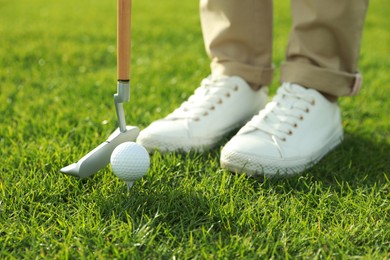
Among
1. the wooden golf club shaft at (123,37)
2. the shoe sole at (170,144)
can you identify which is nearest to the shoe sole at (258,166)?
the shoe sole at (170,144)

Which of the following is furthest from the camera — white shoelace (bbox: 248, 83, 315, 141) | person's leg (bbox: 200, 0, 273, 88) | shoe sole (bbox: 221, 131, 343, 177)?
person's leg (bbox: 200, 0, 273, 88)

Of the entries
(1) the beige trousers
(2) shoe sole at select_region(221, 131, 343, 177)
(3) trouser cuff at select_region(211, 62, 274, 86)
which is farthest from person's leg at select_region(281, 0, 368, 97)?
(2) shoe sole at select_region(221, 131, 343, 177)

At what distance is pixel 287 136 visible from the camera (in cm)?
240

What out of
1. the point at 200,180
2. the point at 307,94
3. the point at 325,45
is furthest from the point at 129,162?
the point at 325,45

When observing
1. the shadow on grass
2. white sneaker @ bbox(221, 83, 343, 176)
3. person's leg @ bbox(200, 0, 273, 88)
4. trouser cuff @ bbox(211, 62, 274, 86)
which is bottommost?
the shadow on grass

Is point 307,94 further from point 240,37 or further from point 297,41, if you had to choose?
point 240,37

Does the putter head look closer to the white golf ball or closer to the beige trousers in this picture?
the white golf ball

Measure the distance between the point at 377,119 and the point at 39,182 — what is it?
205 centimetres

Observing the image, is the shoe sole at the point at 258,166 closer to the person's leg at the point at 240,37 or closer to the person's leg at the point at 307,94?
the person's leg at the point at 307,94

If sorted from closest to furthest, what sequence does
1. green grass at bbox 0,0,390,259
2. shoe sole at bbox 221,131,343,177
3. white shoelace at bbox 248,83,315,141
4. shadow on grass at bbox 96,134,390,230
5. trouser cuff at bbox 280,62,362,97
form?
green grass at bbox 0,0,390,259 < shadow on grass at bbox 96,134,390,230 < shoe sole at bbox 221,131,343,177 < white shoelace at bbox 248,83,315,141 < trouser cuff at bbox 280,62,362,97

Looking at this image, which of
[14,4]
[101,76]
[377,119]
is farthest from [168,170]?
[14,4]

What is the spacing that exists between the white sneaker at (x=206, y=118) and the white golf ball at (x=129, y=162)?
446 mm

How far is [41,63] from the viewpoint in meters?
4.44

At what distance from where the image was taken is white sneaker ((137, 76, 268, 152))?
249cm
